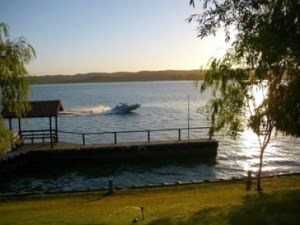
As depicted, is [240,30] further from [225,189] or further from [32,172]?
[32,172]

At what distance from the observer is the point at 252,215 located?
13578 millimetres

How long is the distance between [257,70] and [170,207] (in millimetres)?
6060

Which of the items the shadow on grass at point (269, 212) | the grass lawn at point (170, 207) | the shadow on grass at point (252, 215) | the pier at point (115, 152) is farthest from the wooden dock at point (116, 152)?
the shadow on grass at point (252, 215)

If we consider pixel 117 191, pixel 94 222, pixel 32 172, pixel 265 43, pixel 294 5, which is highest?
pixel 294 5

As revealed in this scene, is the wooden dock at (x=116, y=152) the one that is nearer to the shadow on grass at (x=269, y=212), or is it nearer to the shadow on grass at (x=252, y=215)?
the shadow on grass at (x=269, y=212)

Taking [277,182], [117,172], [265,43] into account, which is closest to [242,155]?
[117,172]

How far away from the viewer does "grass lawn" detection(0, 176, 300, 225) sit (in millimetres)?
13453

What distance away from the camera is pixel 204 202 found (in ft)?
Answer: 57.2

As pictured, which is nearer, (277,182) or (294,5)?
(294,5)

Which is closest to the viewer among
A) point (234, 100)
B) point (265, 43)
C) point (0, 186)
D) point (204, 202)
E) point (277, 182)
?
point (265, 43)

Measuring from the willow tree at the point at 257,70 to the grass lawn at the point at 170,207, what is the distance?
2819 mm

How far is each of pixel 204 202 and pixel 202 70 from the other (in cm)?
738

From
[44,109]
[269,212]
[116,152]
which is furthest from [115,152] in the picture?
[269,212]

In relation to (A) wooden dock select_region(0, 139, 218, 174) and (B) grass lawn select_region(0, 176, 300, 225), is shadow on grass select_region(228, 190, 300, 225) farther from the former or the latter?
(A) wooden dock select_region(0, 139, 218, 174)
